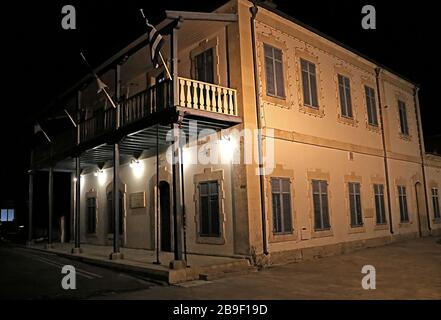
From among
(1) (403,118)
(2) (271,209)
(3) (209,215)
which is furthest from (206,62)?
(1) (403,118)

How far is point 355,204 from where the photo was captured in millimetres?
14031

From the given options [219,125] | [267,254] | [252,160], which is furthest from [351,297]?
[219,125]

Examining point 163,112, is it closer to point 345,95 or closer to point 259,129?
point 259,129

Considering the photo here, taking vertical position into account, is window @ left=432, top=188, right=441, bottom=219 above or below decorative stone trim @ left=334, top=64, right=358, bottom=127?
below

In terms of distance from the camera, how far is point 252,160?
10430mm

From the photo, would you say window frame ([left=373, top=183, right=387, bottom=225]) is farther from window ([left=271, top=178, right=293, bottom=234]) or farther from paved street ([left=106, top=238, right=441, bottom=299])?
window ([left=271, top=178, right=293, bottom=234])

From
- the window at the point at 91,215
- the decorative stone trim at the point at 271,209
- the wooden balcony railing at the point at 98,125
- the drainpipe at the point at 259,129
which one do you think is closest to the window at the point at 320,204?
the decorative stone trim at the point at 271,209

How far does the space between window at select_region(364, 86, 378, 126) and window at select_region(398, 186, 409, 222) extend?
3.35 m

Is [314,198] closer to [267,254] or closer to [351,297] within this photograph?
[267,254]

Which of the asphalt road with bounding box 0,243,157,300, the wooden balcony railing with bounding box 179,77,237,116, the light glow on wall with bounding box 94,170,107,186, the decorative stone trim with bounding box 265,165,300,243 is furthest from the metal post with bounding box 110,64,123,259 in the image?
the light glow on wall with bounding box 94,170,107,186

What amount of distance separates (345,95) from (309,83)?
239 cm

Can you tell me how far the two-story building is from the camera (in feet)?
33.9

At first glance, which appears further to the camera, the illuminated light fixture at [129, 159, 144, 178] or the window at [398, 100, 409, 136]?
the window at [398, 100, 409, 136]

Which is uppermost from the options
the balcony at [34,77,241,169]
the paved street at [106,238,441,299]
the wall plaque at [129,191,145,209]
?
the balcony at [34,77,241,169]
